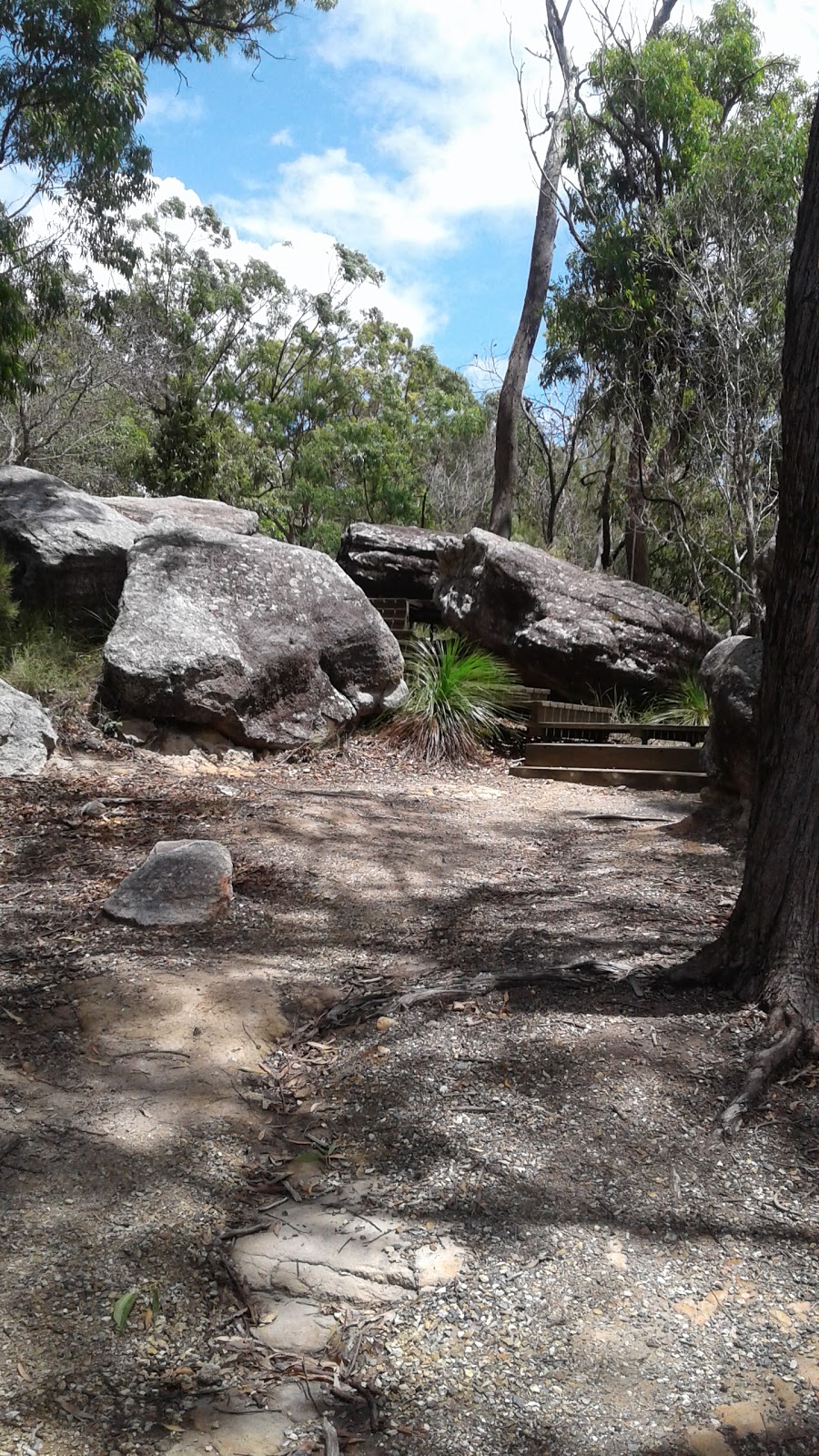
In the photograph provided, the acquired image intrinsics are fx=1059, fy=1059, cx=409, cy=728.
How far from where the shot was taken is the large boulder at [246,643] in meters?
7.27

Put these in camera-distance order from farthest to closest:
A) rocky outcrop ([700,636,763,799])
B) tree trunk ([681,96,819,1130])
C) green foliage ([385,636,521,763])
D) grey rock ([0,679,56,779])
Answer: green foliage ([385,636,521,763]) < grey rock ([0,679,56,779]) < rocky outcrop ([700,636,763,799]) < tree trunk ([681,96,819,1130])

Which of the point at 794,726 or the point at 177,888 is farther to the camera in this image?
the point at 177,888

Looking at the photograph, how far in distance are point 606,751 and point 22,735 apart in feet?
13.9

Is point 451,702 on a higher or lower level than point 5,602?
lower

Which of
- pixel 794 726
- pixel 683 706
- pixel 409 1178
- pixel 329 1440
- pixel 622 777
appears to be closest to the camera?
pixel 329 1440

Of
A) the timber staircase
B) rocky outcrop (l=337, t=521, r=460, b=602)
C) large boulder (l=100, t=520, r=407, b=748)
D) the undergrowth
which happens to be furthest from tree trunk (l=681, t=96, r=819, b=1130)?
rocky outcrop (l=337, t=521, r=460, b=602)

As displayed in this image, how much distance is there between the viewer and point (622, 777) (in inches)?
308

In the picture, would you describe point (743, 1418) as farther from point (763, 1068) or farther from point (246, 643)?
point (246, 643)

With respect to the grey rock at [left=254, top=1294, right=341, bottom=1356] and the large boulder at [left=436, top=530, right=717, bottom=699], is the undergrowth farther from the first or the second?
the grey rock at [left=254, top=1294, right=341, bottom=1356]

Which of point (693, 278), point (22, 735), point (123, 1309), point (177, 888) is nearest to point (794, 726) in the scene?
point (123, 1309)

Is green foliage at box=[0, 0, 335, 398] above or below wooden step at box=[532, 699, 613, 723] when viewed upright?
above

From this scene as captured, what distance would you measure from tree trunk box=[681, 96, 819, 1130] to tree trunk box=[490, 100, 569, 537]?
1141cm

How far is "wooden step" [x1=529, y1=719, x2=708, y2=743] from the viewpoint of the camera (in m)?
8.72

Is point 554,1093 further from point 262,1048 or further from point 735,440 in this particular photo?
point 735,440
